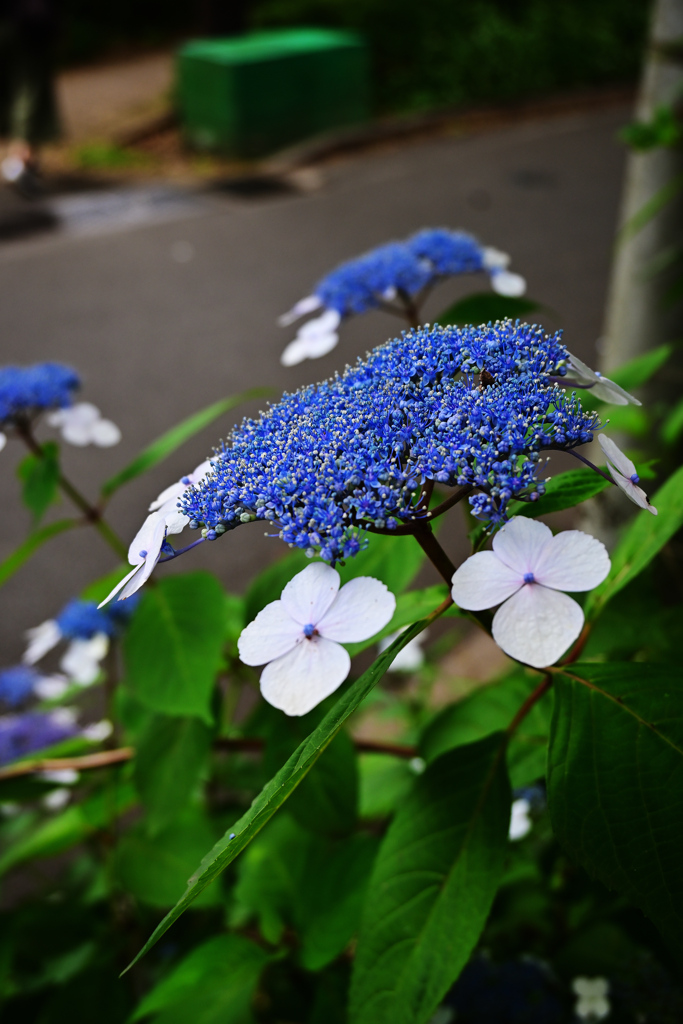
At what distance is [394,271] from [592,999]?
111 cm

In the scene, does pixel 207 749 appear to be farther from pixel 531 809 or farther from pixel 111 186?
pixel 111 186

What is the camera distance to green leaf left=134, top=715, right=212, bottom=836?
4.07 ft

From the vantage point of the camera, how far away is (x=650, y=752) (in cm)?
76

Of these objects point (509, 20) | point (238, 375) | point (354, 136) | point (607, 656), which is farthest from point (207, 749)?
point (509, 20)

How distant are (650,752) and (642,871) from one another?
95mm

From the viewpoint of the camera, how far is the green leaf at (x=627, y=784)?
73 centimetres

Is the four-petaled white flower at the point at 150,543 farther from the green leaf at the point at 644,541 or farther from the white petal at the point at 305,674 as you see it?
the green leaf at the point at 644,541

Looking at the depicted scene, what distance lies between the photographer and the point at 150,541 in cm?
74

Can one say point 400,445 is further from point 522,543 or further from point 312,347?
point 312,347

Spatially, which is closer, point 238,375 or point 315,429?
point 315,429

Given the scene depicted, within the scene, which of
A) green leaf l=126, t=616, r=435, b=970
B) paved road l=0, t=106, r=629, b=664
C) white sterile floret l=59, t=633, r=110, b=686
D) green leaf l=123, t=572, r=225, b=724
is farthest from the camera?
paved road l=0, t=106, r=629, b=664

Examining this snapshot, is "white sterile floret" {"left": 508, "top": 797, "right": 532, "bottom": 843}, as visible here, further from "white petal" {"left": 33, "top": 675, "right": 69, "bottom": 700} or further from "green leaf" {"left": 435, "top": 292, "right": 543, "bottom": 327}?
"white petal" {"left": 33, "top": 675, "right": 69, "bottom": 700}

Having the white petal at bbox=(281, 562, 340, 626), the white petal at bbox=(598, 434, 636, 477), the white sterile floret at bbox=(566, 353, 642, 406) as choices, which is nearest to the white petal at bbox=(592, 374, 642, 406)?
the white sterile floret at bbox=(566, 353, 642, 406)

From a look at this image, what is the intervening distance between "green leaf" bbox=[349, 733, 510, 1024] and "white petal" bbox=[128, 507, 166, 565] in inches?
15.9
